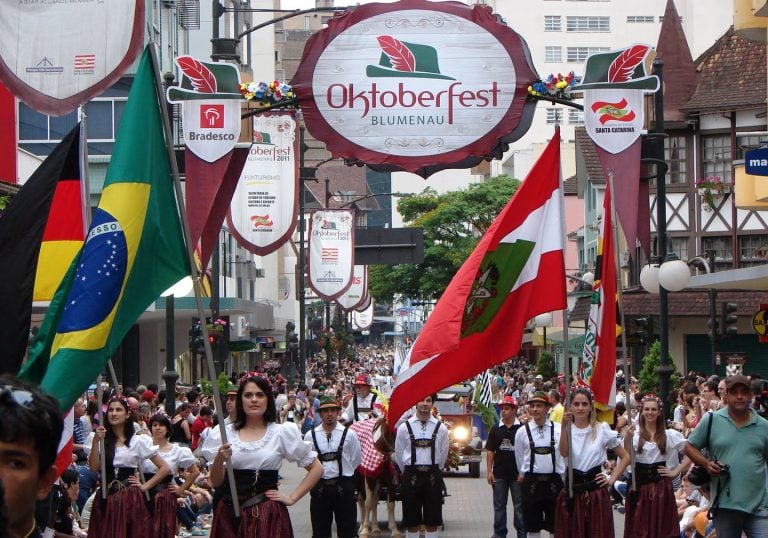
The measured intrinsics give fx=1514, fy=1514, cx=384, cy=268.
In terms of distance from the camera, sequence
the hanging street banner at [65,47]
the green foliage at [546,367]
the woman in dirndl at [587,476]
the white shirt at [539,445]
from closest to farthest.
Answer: the woman in dirndl at [587,476], the white shirt at [539,445], the hanging street banner at [65,47], the green foliage at [546,367]

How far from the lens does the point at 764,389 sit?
60.7ft

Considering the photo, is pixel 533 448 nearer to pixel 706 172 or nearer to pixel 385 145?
pixel 385 145

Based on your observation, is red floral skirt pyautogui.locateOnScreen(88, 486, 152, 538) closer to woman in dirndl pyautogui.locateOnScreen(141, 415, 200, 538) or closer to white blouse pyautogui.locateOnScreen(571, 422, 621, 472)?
woman in dirndl pyautogui.locateOnScreen(141, 415, 200, 538)

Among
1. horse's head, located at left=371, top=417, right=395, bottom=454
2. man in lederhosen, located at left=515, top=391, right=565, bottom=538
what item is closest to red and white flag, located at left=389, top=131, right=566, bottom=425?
man in lederhosen, located at left=515, top=391, right=565, bottom=538

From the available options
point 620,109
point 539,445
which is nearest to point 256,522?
point 539,445

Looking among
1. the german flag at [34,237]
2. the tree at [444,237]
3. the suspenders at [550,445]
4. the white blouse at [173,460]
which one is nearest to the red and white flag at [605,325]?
the suspenders at [550,445]

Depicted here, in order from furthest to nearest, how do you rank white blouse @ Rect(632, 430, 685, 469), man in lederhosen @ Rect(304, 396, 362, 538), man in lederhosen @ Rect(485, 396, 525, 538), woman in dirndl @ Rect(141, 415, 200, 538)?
man in lederhosen @ Rect(485, 396, 525, 538) < man in lederhosen @ Rect(304, 396, 362, 538) < white blouse @ Rect(632, 430, 685, 469) < woman in dirndl @ Rect(141, 415, 200, 538)

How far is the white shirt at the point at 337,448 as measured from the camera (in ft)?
50.4

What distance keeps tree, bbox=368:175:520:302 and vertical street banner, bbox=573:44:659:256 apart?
55416 mm

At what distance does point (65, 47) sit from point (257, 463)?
6959mm

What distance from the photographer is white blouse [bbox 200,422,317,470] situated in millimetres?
10289

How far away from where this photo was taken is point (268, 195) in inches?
969

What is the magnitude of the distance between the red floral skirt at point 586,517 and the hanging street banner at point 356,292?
34076 millimetres

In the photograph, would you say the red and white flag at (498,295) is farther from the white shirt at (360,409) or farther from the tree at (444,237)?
the tree at (444,237)
